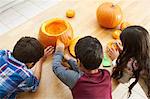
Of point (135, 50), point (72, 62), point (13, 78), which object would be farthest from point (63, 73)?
point (135, 50)

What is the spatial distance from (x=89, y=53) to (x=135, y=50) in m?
0.18

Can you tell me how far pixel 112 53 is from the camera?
113 cm

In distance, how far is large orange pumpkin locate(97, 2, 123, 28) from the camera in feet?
3.96

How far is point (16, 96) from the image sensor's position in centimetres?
100

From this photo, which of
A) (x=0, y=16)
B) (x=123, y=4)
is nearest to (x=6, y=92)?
(x=123, y=4)

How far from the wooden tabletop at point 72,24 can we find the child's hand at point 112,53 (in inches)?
1.9

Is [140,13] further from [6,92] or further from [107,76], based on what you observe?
[6,92]

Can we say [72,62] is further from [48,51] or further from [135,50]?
[135,50]

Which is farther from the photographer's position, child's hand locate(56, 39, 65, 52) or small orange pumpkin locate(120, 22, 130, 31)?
small orange pumpkin locate(120, 22, 130, 31)

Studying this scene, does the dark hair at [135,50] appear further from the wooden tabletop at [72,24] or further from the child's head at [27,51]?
the child's head at [27,51]

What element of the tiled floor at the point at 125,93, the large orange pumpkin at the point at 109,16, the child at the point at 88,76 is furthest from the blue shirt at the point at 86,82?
the tiled floor at the point at 125,93

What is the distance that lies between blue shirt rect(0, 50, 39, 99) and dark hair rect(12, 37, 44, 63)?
21 millimetres

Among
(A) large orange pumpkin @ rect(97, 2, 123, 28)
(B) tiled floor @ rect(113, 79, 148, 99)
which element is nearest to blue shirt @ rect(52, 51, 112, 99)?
(A) large orange pumpkin @ rect(97, 2, 123, 28)

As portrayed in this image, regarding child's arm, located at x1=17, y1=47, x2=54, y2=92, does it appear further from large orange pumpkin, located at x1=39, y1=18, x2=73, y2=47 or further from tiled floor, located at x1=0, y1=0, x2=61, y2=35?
tiled floor, located at x1=0, y1=0, x2=61, y2=35
